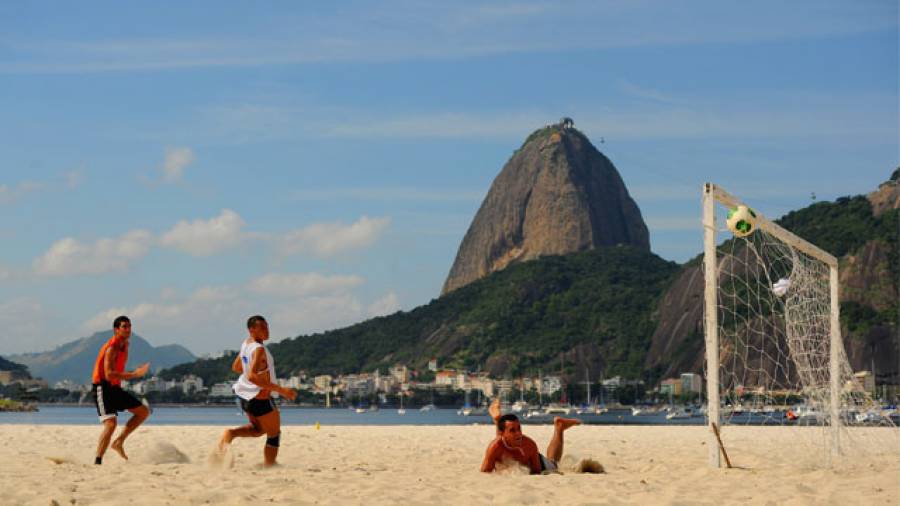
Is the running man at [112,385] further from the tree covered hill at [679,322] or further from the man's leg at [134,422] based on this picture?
the tree covered hill at [679,322]

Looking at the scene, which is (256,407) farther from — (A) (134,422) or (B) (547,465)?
(B) (547,465)

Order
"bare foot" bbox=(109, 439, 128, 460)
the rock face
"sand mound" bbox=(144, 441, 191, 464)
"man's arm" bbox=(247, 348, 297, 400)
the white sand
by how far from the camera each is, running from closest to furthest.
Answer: the white sand, "man's arm" bbox=(247, 348, 297, 400), "bare foot" bbox=(109, 439, 128, 460), "sand mound" bbox=(144, 441, 191, 464), the rock face

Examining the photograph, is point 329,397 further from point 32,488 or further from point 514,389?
point 32,488

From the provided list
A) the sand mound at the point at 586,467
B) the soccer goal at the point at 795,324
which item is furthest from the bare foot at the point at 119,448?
the soccer goal at the point at 795,324

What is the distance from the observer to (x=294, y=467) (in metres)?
11.6

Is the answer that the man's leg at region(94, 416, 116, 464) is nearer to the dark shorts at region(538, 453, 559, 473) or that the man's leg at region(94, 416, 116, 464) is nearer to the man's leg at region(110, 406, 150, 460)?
the man's leg at region(110, 406, 150, 460)

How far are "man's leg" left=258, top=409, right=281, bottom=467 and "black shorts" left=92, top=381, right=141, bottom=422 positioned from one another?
136 cm

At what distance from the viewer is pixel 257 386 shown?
10625 mm

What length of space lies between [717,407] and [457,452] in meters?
4.54

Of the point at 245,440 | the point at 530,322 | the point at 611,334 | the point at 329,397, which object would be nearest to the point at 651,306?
the point at 611,334

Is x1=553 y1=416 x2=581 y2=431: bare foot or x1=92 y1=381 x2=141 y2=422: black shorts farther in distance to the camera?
x1=553 y1=416 x2=581 y2=431: bare foot

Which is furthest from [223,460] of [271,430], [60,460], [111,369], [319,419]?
[319,419]

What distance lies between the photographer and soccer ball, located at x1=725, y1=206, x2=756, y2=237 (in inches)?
480

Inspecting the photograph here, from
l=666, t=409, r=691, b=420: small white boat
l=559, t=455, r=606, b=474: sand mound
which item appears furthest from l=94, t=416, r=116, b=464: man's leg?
l=666, t=409, r=691, b=420: small white boat
